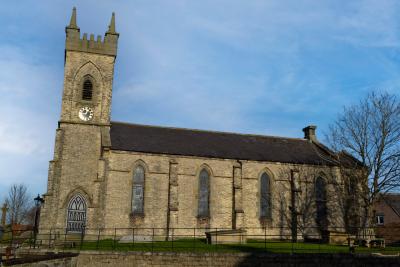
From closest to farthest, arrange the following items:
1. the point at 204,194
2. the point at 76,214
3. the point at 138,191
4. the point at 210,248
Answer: the point at 210,248 → the point at 76,214 → the point at 138,191 → the point at 204,194

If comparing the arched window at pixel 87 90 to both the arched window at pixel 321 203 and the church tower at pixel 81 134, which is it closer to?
the church tower at pixel 81 134

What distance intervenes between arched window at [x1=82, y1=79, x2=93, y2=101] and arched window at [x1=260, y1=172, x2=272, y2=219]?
16.3m

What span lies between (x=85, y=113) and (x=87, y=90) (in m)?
2.16

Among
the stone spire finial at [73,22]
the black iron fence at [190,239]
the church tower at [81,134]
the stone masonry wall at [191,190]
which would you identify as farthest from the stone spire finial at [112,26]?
the black iron fence at [190,239]

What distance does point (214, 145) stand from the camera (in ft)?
124

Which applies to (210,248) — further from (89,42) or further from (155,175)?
(89,42)

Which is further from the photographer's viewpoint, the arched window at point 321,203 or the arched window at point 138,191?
the arched window at point 321,203

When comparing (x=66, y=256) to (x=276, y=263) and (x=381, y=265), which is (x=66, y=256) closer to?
(x=276, y=263)

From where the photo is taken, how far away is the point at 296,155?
39.2m

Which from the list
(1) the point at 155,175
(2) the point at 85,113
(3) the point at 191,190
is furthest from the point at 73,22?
(3) the point at 191,190

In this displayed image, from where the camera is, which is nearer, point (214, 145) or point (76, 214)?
point (76, 214)

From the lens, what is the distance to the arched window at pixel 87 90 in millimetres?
35531

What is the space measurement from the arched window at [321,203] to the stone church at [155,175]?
0.29ft

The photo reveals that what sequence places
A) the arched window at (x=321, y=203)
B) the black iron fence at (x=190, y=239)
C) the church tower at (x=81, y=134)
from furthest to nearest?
the arched window at (x=321, y=203), the church tower at (x=81, y=134), the black iron fence at (x=190, y=239)
